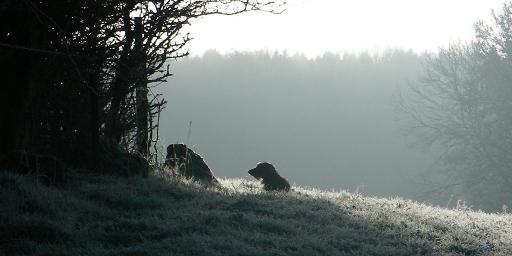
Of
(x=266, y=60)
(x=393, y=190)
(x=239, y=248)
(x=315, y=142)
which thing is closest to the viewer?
(x=239, y=248)

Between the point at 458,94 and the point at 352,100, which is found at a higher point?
the point at 352,100

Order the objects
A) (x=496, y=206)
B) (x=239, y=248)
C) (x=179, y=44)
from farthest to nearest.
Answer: (x=496, y=206)
(x=179, y=44)
(x=239, y=248)

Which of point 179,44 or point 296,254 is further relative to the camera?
point 179,44

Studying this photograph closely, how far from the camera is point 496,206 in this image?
34375 mm

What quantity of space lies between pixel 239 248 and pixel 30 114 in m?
4.08

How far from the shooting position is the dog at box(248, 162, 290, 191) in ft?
39.6

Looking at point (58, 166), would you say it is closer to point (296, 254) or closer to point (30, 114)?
point (30, 114)

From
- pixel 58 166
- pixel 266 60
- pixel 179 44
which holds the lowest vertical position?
pixel 58 166

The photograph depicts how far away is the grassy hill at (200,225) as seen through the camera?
6.45 meters

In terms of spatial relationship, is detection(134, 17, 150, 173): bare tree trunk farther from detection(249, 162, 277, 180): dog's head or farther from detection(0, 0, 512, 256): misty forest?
detection(249, 162, 277, 180): dog's head

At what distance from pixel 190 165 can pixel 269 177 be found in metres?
1.49

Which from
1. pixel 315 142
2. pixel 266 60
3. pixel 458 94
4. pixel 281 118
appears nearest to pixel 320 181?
pixel 315 142

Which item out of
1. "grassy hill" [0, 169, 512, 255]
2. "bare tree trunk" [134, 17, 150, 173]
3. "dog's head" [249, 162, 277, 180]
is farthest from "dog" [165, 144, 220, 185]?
"grassy hill" [0, 169, 512, 255]

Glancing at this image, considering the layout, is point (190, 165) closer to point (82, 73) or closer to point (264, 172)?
point (264, 172)
